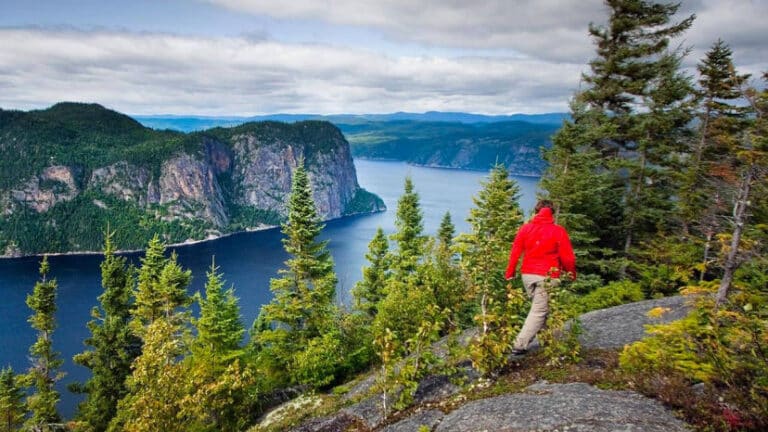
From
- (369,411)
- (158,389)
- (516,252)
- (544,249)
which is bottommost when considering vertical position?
(158,389)

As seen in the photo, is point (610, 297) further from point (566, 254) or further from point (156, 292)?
point (156, 292)

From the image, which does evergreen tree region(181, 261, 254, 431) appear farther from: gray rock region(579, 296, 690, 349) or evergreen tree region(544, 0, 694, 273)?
evergreen tree region(544, 0, 694, 273)

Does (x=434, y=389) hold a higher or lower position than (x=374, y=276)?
higher

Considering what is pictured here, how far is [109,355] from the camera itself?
29828mm

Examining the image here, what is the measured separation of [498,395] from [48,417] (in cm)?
3375

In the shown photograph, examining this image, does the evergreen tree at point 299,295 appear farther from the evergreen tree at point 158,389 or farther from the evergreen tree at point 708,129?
the evergreen tree at point 708,129

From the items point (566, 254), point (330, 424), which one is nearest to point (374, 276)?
point (330, 424)

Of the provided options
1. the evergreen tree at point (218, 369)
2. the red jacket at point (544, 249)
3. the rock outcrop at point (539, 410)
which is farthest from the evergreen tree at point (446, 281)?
the red jacket at point (544, 249)

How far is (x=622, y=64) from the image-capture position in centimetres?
2347

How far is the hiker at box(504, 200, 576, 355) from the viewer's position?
28.8 ft

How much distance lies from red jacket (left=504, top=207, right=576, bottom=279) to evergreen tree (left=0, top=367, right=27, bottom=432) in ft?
111

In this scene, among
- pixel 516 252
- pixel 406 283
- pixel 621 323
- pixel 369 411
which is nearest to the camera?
pixel 516 252

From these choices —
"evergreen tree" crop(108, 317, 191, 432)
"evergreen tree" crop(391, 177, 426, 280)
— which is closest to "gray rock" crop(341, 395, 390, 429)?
"evergreen tree" crop(108, 317, 191, 432)

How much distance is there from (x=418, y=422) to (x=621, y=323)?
6.60 meters
